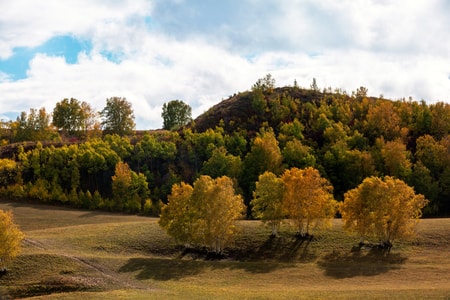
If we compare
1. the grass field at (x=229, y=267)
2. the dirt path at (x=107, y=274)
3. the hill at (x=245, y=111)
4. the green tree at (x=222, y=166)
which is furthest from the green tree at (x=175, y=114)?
the dirt path at (x=107, y=274)

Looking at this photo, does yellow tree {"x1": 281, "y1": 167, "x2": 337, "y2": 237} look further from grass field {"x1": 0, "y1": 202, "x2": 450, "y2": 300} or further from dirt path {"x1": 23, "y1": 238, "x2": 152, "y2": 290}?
dirt path {"x1": 23, "y1": 238, "x2": 152, "y2": 290}

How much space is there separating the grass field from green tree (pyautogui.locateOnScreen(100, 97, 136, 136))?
8818 centimetres

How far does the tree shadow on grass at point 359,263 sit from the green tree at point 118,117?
11639 centimetres

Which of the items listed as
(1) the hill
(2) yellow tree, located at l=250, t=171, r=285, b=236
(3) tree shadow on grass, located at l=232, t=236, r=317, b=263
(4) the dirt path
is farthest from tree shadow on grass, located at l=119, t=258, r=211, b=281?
(1) the hill

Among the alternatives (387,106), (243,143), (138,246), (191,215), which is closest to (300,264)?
(191,215)

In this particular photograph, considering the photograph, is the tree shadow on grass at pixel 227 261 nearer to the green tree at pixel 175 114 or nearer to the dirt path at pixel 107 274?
the dirt path at pixel 107 274

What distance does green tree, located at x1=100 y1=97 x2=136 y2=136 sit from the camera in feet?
563

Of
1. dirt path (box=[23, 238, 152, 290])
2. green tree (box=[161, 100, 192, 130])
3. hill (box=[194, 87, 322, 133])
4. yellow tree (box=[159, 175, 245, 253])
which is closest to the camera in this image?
dirt path (box=[23, 238, 152, 290])

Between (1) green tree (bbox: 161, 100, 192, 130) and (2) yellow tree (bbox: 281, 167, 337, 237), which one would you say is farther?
(1) green tree (bbox: 161, 100, 192, 130)

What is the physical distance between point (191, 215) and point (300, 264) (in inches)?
747

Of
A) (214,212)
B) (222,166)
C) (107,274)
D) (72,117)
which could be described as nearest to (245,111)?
(222,166)

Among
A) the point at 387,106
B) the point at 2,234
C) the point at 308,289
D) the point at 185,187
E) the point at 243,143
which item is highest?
the point at 387,106

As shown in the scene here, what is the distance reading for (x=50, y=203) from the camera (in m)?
121

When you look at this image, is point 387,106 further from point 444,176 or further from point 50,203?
point 50,203
